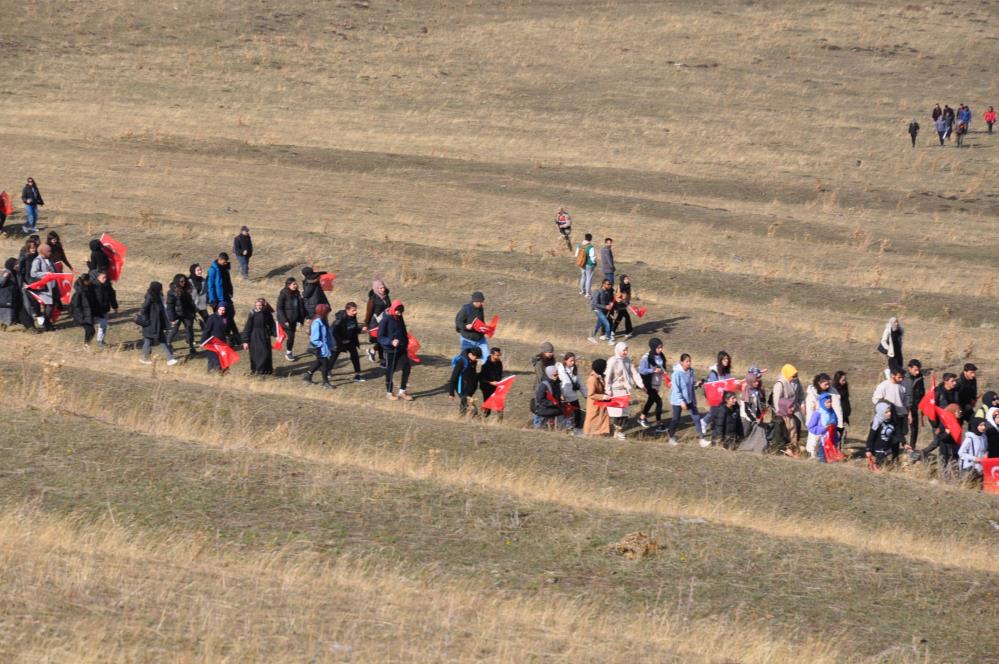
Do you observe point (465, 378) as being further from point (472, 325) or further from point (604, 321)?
point (604, 321)

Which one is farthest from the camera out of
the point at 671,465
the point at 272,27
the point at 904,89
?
the point at 272,27

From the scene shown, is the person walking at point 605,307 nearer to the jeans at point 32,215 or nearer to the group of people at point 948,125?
the jeans at point 32,215

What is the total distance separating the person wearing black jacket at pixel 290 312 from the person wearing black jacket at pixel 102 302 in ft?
10.8

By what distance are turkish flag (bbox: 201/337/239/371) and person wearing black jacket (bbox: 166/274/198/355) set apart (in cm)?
155

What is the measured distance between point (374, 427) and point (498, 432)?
6.23ft

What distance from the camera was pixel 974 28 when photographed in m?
81.2

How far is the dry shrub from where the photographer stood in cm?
1468

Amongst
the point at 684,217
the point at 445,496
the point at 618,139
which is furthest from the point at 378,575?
the point at 618,139

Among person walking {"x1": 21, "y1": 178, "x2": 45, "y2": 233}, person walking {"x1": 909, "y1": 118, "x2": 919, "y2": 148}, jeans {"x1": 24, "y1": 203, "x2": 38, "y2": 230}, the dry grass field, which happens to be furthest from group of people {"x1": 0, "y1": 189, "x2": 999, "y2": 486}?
person walking {"x1": 909, "y1": 118, "x2": 919, "y2": 148}

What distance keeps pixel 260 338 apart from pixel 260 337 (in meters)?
0.02

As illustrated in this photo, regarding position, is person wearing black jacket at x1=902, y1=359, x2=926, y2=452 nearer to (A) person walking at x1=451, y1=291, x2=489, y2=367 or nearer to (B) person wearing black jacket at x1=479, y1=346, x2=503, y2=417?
(B) person wearing black jacket at x1=479, y1=346, x2=503, y2=417

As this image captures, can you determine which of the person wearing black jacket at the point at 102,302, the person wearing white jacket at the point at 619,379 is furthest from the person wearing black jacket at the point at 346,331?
the person wearing white jacket at the point at 619,379

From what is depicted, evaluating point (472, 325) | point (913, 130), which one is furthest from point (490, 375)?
point (913, 130)

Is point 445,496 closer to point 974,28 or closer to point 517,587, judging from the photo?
point 517,587
